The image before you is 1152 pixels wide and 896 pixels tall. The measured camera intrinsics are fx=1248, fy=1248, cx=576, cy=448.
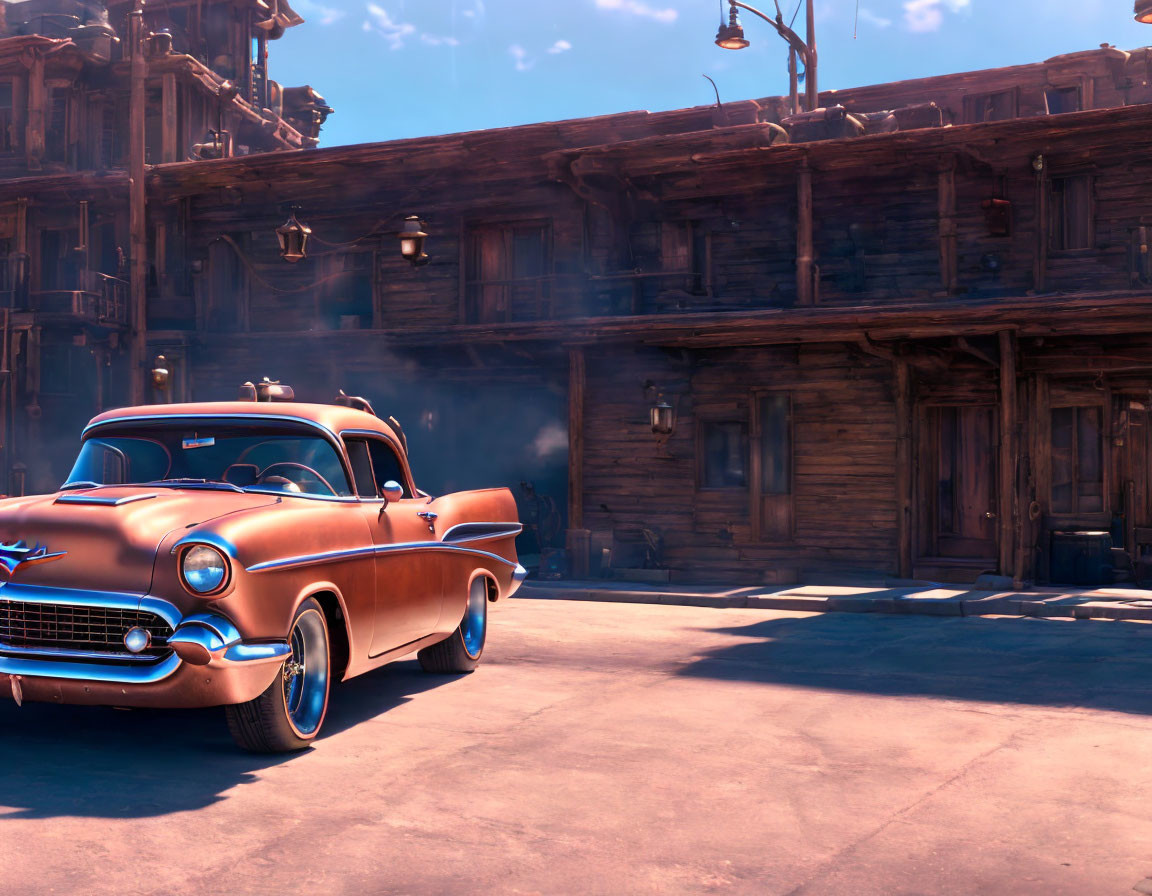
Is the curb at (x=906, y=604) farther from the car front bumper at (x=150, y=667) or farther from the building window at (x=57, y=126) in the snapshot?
the building window at (x=57, y=126)

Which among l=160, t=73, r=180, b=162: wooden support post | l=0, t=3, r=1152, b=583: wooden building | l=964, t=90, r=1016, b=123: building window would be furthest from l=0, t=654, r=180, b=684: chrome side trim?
l=160, t=73, r=180, b=162: wooden support post

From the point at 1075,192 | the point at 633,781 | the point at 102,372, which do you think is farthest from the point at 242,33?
the point at 633,781

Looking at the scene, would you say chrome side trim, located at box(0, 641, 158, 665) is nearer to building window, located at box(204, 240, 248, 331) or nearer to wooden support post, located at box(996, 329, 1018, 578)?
wooden support post, located at box(996, 329, 1018, 578)

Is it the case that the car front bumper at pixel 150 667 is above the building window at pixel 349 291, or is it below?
below

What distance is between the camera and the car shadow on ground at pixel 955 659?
813 cm

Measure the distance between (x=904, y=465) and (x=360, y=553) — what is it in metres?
13.4

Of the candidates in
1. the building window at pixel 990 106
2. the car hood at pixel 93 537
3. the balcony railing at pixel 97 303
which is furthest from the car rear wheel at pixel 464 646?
the building window at pixel 990 106

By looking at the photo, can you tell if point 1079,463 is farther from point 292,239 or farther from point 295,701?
point 295,701

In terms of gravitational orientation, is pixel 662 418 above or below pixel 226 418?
above

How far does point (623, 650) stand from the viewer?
397 inches

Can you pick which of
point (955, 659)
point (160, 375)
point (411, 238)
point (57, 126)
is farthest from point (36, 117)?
point (955, 659)

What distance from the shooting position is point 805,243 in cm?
1853

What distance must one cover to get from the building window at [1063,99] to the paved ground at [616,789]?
1720 centimetres

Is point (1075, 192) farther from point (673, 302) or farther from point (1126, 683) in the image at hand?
point (1126, 683)
